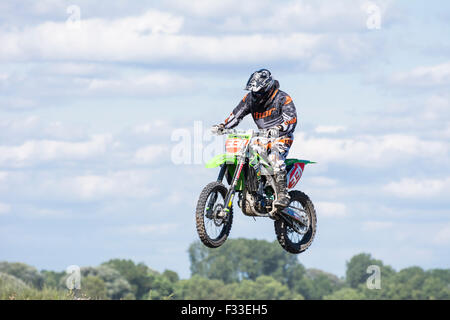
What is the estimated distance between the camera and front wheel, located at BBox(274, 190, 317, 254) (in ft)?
93.1

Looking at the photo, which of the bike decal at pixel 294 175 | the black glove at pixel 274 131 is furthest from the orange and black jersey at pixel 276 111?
the bike decal at pixel 294 175

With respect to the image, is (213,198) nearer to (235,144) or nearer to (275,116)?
(235,144)

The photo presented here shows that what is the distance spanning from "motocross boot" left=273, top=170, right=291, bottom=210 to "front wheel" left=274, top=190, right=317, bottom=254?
99 centimetres

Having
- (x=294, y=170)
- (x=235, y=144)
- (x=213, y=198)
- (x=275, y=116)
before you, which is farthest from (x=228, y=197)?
(x=294, y=170)

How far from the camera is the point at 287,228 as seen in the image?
97.1 ft

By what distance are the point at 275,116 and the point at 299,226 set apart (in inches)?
179

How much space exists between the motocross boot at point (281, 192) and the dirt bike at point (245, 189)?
170 mm

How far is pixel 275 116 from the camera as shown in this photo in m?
27.4

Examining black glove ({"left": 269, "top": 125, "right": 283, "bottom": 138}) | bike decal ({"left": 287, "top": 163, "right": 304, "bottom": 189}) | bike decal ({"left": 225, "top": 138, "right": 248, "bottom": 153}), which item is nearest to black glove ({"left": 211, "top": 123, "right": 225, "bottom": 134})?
bike decal ({"left": 225, "top": 138, "right": 248, "bottom": 153})

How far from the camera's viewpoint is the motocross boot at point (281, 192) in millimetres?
27781
